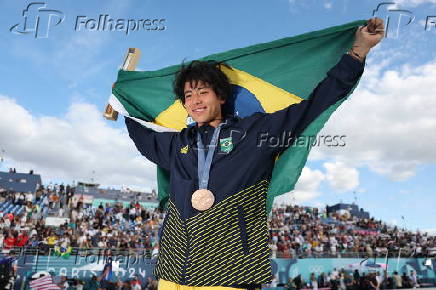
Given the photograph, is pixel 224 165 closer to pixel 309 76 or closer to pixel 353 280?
pixel 309 76

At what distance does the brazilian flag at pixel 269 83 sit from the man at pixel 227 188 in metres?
0.51

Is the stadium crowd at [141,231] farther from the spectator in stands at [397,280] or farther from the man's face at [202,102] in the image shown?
the man's face at [202,102]

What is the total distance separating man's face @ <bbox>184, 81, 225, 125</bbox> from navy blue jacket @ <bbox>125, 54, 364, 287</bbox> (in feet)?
0.35

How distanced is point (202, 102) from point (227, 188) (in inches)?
28.7

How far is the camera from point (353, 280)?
17.5 m

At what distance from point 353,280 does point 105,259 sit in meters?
11.0

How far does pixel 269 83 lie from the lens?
359 cm

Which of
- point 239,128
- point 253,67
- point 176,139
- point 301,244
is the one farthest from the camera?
point 301,244

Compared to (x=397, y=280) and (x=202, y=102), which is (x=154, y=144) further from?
(x=397, y=280)

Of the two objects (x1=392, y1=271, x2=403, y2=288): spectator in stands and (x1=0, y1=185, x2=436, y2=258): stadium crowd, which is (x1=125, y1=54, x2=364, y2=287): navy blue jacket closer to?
(x1=0, y1=185, x2=436, y2=258): stadium crowd

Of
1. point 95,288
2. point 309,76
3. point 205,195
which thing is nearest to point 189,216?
point 205,195

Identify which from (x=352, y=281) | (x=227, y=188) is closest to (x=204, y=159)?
(x=227, y=188)

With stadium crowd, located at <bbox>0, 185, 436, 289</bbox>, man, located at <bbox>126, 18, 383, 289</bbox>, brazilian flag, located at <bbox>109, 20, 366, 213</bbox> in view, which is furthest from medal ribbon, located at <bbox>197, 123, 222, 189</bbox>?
stadium crowd, located at <bbox>0, 185, 436, 289</bbox>

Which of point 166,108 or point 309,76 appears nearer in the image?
point 309,76
